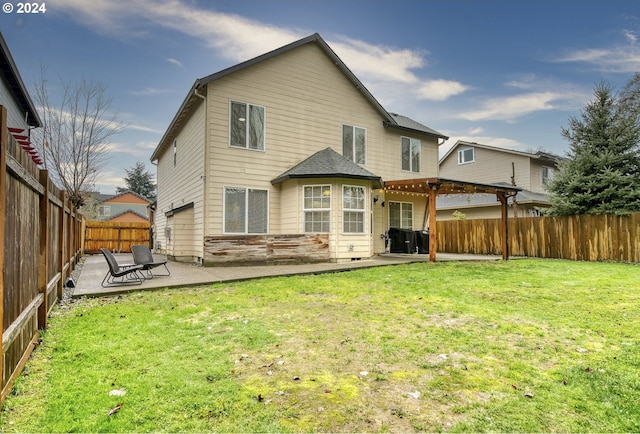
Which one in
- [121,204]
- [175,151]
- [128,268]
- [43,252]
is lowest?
[128,268]

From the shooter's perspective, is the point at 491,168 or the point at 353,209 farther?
the point at 491,168

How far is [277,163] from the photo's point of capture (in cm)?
1210

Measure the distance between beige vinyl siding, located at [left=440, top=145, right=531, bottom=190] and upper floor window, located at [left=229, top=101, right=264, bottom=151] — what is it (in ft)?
55.3

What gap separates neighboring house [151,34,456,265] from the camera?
427 inches

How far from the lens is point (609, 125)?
13648 mm

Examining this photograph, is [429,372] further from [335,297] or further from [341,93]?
[341,93]

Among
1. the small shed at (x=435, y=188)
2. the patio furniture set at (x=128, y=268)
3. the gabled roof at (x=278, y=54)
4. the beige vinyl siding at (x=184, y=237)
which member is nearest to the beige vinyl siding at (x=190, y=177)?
the beige vinyl siding at (x=184, y=237)

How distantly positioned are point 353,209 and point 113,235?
15267mm

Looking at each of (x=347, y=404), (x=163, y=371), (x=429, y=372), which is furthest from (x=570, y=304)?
(x=163, y=371)

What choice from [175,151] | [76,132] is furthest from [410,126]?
[76,132]

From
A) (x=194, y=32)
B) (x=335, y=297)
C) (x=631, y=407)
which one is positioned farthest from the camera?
(x=194, y=32)

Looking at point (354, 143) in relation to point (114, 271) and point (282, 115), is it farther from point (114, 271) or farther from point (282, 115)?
point (114, 271)

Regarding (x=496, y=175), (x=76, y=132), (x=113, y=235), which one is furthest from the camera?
(x=496, y=175)

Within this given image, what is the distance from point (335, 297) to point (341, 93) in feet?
33.1
